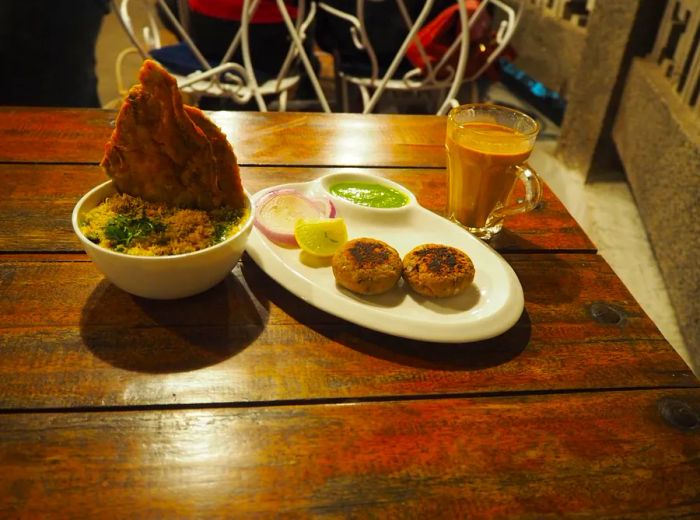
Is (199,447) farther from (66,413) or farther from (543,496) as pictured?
(543,496)

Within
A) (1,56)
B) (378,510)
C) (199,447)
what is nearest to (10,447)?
(199,447)

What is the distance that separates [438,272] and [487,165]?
0.33 m

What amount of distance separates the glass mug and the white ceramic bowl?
18.8 inches

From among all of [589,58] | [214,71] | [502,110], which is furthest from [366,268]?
[589,58]

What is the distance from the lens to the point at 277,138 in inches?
59.3

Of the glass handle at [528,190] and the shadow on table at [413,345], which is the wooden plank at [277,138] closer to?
the glass handle at [528,190]

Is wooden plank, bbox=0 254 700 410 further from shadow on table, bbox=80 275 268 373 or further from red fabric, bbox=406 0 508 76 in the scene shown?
red fabric, bbox=406 0 508 76

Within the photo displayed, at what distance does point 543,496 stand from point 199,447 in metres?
0.41

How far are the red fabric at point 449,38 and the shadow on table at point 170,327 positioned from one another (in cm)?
209

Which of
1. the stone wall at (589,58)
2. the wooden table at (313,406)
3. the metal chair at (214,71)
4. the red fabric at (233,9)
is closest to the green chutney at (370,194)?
the wooden table at (313,406)

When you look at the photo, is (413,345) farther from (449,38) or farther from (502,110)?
(449,38)

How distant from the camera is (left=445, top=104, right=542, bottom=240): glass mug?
3.58 feet

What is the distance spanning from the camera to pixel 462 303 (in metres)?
0.91

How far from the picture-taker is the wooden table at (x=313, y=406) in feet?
2.06
